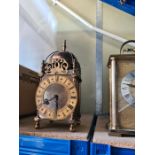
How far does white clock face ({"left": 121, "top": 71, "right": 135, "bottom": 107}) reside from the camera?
77 centimetres

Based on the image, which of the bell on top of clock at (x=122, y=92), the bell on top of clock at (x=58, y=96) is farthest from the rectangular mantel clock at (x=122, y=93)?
the bell on top of clock at (x=58, y=96)

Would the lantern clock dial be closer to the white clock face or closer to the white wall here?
the white clock face

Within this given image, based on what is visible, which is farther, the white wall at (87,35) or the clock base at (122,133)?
the white wall at (87,35)

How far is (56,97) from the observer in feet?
2.64

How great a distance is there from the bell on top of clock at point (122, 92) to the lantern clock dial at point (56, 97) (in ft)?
0.49

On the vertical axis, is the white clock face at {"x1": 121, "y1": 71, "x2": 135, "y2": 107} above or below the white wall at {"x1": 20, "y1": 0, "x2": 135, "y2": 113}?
below

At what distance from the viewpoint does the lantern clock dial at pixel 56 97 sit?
794 millimetres

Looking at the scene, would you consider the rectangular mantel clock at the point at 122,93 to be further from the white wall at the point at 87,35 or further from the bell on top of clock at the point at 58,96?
the white wall at the point at 87,35

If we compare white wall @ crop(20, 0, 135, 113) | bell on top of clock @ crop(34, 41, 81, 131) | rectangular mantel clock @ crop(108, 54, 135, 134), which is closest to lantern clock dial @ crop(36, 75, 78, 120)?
bell on top of clock @ crop(34, 41, 81, 131)

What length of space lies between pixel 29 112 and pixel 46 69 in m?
0.41

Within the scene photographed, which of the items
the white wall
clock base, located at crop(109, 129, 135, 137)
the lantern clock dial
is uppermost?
the white wall

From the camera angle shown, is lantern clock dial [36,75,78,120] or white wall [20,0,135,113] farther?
white wall [20,0,135,113]
